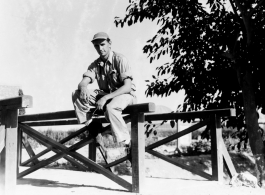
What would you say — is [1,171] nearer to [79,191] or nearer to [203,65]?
[79,191]

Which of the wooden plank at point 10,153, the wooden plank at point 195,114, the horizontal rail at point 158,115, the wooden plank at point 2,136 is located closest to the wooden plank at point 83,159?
the horizontal rail at point 158,115

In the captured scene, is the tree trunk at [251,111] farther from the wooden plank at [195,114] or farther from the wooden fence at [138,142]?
the wooden plank at [195,114]

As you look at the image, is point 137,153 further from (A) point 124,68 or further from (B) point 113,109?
(A) point 124,68

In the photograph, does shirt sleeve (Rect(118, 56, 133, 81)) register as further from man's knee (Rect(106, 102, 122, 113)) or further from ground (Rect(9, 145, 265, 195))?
ground (Rect(9, 145, 265, 195))

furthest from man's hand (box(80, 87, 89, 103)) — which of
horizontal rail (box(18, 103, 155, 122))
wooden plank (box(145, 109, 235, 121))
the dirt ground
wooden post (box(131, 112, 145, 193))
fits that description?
wooden plank (box(145, 109, 235, 121))

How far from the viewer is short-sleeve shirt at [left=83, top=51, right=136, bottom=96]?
4.58m

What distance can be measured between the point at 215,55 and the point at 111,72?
3.34 metres

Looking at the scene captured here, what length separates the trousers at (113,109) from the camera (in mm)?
4172

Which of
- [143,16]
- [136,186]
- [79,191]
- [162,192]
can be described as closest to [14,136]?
[79,191]

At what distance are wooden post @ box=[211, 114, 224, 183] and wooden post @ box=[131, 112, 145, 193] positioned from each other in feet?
4.72

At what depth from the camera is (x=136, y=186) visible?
14.5 feet

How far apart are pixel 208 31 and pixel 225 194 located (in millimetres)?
3689

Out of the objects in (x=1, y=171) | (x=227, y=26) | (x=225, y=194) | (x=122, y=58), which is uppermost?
(x=227, y=26)

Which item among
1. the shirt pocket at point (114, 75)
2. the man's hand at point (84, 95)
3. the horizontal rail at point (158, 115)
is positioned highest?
the shirt pocket at point (114, 75)
